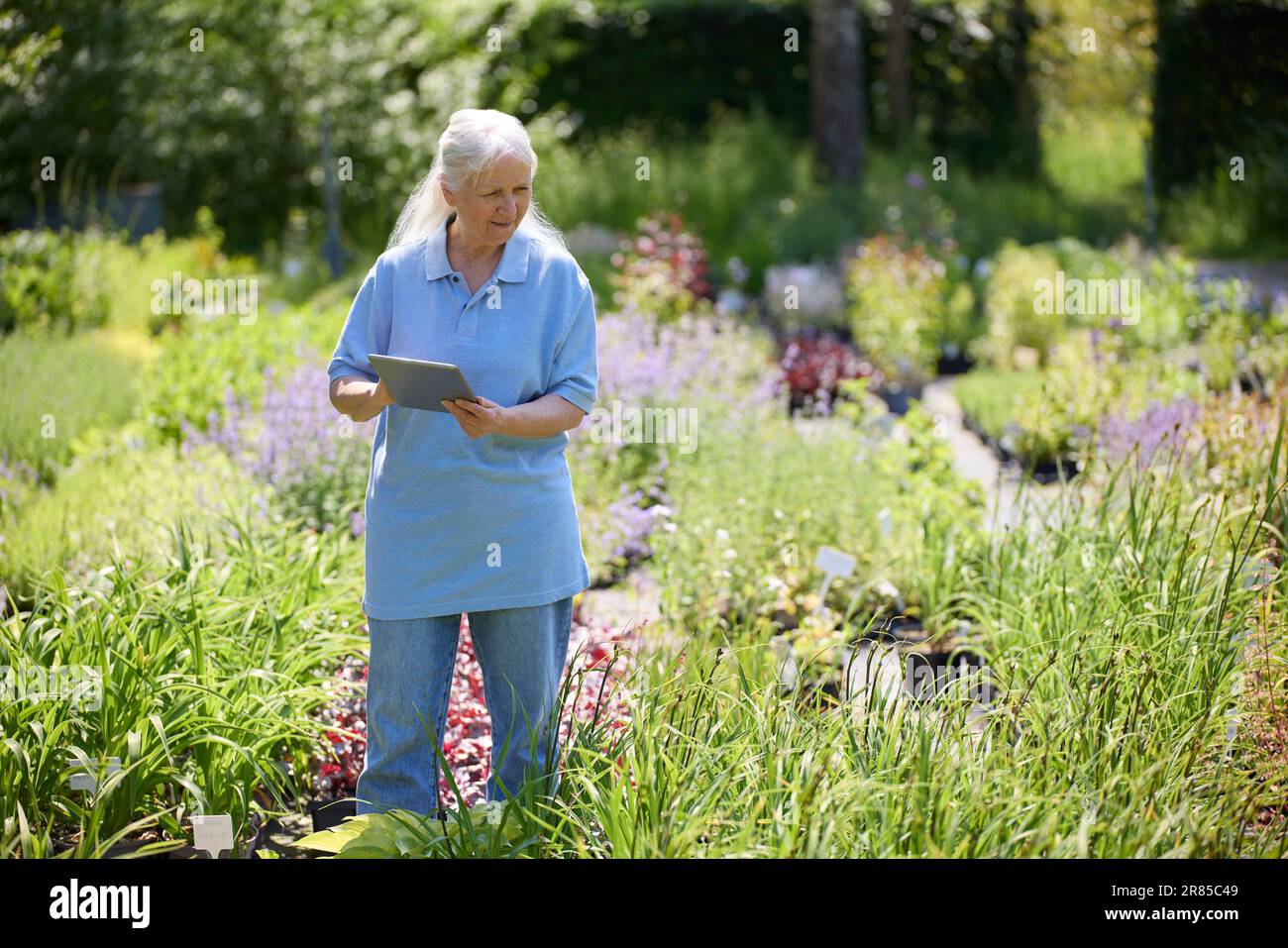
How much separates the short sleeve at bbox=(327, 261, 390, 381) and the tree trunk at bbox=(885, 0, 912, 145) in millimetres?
11553

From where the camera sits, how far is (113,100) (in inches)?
412

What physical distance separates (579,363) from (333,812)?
4.37 ft

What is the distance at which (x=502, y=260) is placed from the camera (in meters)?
2.86

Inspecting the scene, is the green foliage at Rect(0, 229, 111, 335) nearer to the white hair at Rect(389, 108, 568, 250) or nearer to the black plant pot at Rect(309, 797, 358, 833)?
the black plant pot at Rect(309, 797, 358, 833)

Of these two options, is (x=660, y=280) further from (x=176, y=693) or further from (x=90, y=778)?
(x=90, y=778)

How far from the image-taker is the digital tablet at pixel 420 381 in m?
2.56

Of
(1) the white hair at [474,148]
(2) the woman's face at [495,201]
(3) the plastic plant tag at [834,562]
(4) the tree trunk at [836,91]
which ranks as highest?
(4) the tree trunk at [836,91]

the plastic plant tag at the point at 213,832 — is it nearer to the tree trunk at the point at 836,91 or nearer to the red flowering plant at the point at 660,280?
the red flowering plant at the point at 660,280

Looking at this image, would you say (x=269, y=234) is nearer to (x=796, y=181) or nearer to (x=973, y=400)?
(x=796, y=181)

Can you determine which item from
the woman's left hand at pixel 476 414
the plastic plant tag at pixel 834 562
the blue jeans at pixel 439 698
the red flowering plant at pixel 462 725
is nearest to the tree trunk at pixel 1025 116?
the plastic plant tag at pixel 834 562

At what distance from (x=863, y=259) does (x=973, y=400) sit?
1.69m

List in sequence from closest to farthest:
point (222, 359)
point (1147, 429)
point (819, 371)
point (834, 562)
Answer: point (834, 562)
point (1147, 429)
point (222, 359)
point (819, 371)

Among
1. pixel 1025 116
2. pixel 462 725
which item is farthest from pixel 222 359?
pixel 1025 116
